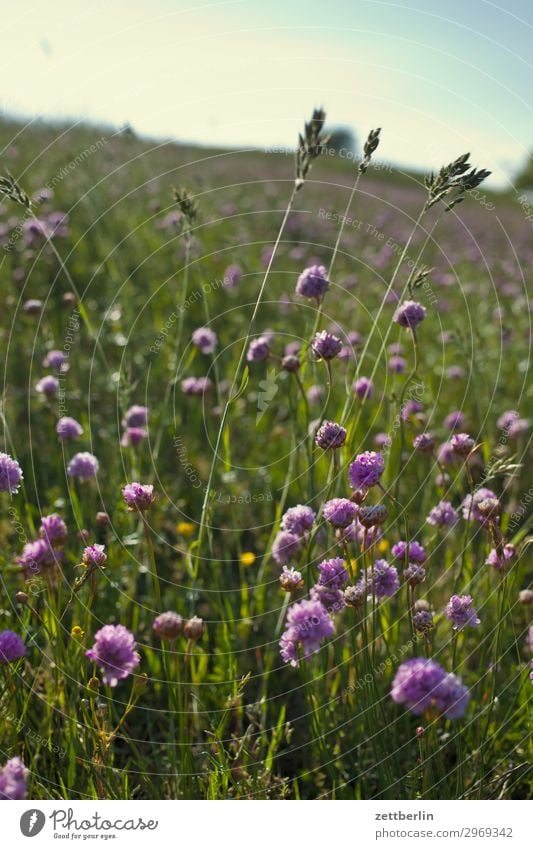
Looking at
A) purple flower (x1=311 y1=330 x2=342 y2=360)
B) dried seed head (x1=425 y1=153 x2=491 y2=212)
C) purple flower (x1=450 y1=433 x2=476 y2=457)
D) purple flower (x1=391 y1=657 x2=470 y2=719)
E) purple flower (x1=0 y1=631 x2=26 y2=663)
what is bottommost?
purple flower (x1=391 y1=657 x2=470 y2=719)

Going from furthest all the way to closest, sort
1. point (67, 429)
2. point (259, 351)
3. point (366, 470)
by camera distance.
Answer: point (67, 429)
point (259, 351)
point (366, 470)

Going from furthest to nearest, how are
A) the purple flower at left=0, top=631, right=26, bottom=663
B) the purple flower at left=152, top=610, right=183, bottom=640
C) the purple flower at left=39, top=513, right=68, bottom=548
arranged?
the purple flower at left=39, top=513, right=68, bottom=548
the purple flower at left=0, top=631, right=26, bottom=663
the purple flower at left=152, top=610, right=183, bottom=640

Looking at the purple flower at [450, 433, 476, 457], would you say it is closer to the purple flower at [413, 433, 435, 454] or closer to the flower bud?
the purple flower at [413, 433, 435, 454]

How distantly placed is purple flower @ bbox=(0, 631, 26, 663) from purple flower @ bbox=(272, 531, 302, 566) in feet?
2.67

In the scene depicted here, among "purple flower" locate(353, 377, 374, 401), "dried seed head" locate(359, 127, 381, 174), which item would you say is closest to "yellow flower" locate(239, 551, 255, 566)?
"purple flower" locate(353, 377, 374, 401)

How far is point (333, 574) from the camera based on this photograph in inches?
67.0

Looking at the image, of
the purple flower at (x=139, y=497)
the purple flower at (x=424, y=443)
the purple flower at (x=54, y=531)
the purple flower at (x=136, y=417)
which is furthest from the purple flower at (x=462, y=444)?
the purple flower at (x=136, y=417)

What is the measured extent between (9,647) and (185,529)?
1251 mm

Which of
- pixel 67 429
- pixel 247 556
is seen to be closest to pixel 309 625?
pixel 247 556

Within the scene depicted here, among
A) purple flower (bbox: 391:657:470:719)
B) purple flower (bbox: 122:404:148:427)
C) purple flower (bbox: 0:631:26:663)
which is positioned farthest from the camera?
purple flower (bbox: 122:404:148:427)

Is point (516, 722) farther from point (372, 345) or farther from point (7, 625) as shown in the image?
point (372, 345)

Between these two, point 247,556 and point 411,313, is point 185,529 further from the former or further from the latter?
point 411,313

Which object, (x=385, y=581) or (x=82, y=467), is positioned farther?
(x=82, y=467)

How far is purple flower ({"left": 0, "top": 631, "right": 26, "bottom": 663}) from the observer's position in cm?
159
